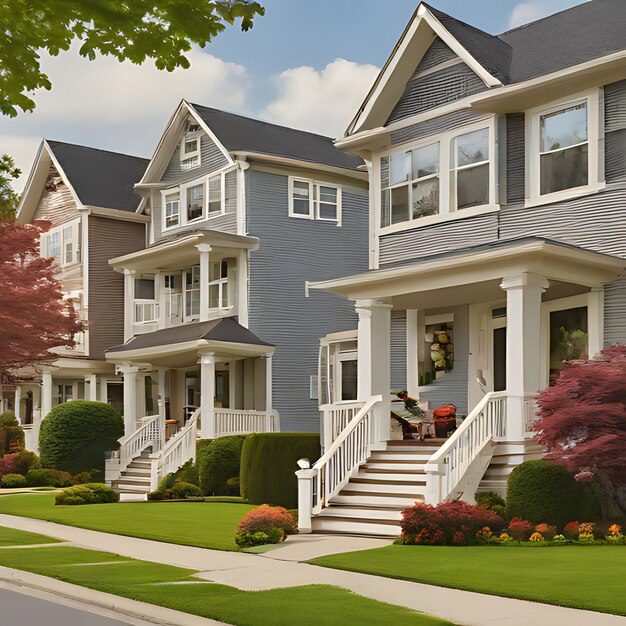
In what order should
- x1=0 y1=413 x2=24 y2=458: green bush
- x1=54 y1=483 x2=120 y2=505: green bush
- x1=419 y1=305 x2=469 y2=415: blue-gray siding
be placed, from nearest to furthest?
x1=419 y1=305 x2=469 y2=415: blue-gray siding < x1=54 y1=483 x2=120 y2=505: green bush < x1=0 y1=413 x2=24 y2=458: green bush

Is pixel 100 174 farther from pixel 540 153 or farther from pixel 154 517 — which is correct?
pixel 540 153

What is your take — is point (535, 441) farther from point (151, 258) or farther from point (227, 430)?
point (151, 258)

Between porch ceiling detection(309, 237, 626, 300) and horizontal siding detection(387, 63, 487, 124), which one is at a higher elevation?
horizontal siding detection(387, 63, 487, 124)

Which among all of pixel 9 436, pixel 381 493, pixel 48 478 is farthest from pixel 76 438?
pixel 381 493

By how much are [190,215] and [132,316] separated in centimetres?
444

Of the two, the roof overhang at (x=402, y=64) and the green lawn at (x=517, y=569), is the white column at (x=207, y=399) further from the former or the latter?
the green lawn at (x=517, y=569)

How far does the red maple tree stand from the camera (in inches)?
1378

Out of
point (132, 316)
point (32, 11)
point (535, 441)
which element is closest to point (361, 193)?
point (132, 316)

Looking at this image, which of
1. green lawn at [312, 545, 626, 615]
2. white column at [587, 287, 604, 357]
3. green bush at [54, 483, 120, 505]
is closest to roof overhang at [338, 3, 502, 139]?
white column at [587, 287, 604, 357]

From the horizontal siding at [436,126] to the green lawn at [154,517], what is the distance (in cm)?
898

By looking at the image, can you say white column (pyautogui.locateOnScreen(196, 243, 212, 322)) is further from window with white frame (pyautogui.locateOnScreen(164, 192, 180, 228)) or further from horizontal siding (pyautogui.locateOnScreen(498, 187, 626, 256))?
horizontal siding (pyautogui.locateOnScreen(498, 187, 626, 256))

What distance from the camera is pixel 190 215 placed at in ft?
117

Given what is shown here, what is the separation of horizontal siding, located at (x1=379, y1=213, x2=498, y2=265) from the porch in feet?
3.76

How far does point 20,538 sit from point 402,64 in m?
12.9
